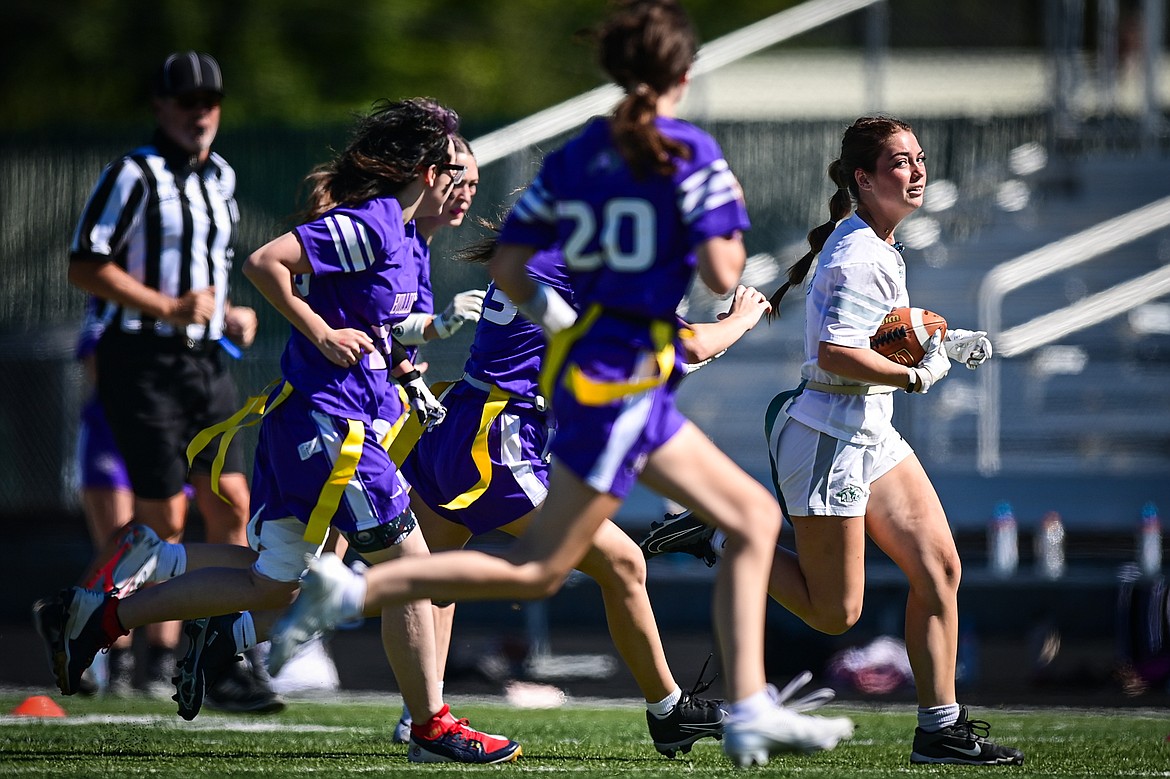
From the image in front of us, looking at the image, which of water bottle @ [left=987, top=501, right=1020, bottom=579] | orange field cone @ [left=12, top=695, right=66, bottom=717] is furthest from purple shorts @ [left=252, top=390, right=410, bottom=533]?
water bottle @ [left=987, top=501, right=1020, bottom=579]

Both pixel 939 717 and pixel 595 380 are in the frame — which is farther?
pixel 939 717

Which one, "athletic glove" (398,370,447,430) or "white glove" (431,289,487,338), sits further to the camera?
"white glove" (431,289,487,338)

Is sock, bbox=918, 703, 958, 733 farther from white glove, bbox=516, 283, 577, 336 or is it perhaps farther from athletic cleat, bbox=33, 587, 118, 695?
athletic cleat, bbox=33, 587, 118, 695

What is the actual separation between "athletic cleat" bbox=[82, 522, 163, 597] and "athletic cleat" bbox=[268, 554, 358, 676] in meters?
1.59

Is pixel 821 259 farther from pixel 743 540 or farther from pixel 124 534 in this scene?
pixel 124 534

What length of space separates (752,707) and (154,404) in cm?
362

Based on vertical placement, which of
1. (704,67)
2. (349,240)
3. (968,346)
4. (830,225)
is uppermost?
(704,67)

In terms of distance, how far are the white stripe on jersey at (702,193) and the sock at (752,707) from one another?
125 centimetres

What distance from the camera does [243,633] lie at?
528 cm

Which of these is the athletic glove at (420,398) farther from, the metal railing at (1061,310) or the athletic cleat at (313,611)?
the metal railing at (1061,310)

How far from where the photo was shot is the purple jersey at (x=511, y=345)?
5359 millimetres

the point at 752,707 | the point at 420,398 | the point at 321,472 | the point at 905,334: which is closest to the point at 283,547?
the point at 321,472

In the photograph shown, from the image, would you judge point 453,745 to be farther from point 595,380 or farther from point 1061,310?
point 1061,310

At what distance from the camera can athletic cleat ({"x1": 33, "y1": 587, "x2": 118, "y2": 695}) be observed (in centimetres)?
527
